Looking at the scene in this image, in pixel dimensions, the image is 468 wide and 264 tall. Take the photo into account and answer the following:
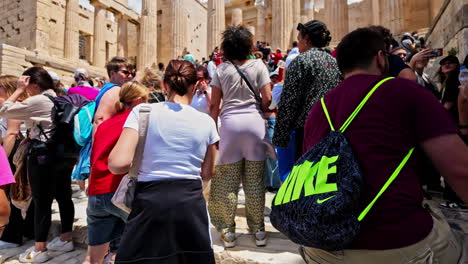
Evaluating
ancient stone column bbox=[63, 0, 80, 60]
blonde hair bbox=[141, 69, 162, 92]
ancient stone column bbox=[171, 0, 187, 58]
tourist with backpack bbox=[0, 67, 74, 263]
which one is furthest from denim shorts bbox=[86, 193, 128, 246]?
ancient stone column bbox=[63, 0, 80, 60]

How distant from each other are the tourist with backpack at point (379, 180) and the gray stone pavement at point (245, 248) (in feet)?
3.75

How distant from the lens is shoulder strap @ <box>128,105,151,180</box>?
1.93m

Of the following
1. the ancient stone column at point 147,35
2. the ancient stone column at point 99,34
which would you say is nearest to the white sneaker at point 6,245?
the ancient stone column at point 147,35

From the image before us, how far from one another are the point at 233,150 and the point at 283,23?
671 inches

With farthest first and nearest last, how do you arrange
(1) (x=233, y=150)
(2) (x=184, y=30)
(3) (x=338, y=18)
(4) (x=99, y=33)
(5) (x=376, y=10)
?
(4) (x=99, y=33) → (2) (x=184, y=30) → (5) (x=376, y=10) → (3) (x=338, y=18) → (1) (x=233, y=150)

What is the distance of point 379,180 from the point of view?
1273 millimetres

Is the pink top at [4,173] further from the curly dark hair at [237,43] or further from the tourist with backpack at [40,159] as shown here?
the curly dark hair at [237,43]

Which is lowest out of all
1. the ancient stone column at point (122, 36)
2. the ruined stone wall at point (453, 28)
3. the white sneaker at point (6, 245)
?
the white sneaker at point (6, 245)

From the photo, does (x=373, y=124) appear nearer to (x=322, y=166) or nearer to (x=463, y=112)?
(x=322, y=166)

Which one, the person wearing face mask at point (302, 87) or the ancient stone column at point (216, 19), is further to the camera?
the ancient stone column at point (216, 19)

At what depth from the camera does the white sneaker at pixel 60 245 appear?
374cm

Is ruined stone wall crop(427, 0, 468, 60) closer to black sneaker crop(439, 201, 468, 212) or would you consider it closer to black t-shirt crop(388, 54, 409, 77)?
black sneaker crop(439, 201, 468, 212)

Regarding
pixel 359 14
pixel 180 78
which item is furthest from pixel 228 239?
pixel 359 14

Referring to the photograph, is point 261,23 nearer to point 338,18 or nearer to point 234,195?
point 338,18
